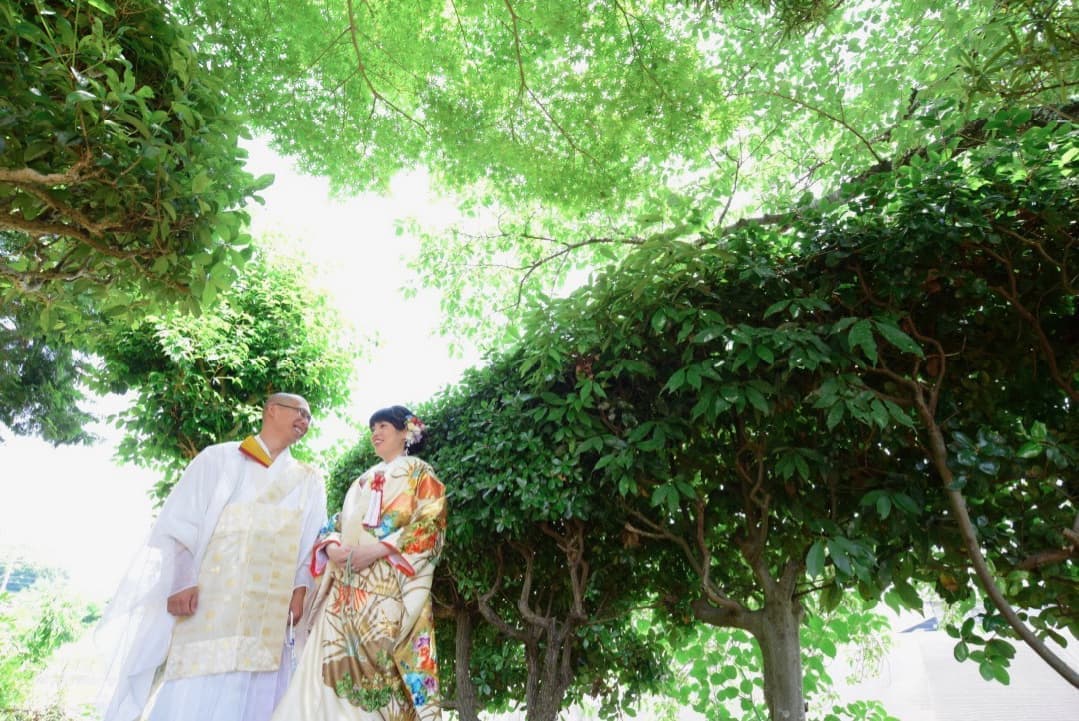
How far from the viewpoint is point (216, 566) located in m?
2.88

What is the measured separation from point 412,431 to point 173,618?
120 cm

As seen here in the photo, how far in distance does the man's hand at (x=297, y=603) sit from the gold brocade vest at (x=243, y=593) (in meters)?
0.07

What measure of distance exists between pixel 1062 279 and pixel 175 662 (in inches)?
133

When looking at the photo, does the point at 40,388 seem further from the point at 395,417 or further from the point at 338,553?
the point at 338,553

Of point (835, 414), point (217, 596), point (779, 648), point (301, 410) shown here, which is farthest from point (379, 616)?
point (835, 414)

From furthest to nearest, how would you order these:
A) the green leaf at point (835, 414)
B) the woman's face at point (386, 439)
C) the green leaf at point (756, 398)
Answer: the woman's face at point (386, 439) → the green leaf at point (756, 398) → the green leaf at point (835, 414)

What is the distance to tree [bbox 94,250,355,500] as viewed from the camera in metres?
5.07

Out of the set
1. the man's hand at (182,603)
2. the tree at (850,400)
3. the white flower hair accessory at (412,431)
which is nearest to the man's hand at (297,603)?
the man's hand at (182,603)

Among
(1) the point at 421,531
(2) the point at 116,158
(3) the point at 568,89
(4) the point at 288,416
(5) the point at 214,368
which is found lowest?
(1) the point at 421,531

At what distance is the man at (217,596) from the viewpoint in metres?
2.71

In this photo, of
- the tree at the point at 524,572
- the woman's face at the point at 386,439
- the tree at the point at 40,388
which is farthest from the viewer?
the tree at the point at 40,388

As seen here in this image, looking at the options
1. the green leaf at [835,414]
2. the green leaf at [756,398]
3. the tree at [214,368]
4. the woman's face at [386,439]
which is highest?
the tree at [214,368]

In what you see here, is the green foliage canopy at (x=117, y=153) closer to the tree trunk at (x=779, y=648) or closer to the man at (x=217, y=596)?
the man at (x=217, y=596)

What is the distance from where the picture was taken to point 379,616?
2.78 meters
